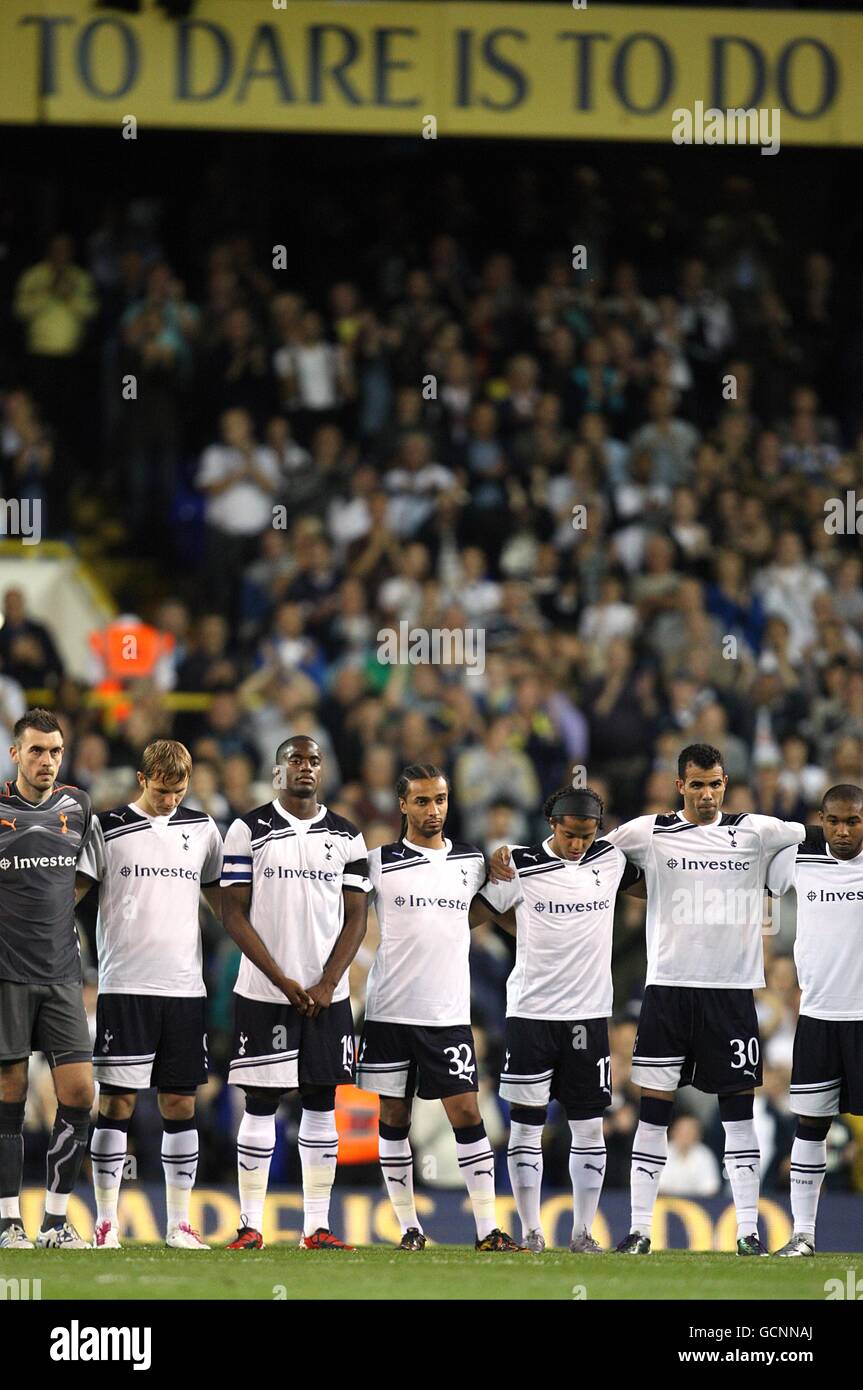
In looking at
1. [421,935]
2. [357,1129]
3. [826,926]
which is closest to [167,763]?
[421,935]

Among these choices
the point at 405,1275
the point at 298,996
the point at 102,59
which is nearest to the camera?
the point at 405,1275

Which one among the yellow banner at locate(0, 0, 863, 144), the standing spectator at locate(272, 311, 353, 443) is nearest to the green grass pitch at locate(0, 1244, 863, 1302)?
the standing spectator at locate(272, 311, 353, 443)

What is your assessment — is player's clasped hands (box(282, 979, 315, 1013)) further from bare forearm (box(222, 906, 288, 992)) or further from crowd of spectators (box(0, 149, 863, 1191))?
crowd of spectators (box(0, 149, 863, 1191))

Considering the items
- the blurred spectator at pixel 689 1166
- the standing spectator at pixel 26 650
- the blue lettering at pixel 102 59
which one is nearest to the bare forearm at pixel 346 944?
the blurred spectator at pixel 689 1166

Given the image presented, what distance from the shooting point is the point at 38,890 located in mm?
9523

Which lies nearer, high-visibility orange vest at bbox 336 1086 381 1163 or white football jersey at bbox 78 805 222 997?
white football jersey at bbox 78 805 222 997

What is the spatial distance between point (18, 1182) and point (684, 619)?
8.82 m

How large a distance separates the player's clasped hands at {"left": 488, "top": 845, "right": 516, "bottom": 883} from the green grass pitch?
1.61 meters

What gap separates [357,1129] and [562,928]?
343cm

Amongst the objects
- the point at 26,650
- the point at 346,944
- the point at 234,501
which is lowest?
the point at 346,944

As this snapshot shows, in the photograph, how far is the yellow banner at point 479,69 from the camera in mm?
17609

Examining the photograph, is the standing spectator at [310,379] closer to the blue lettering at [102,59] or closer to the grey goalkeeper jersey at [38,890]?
the blue lettering at [102,59]

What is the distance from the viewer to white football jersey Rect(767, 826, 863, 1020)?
9.95m

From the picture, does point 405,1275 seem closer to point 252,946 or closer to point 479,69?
point 252,946
